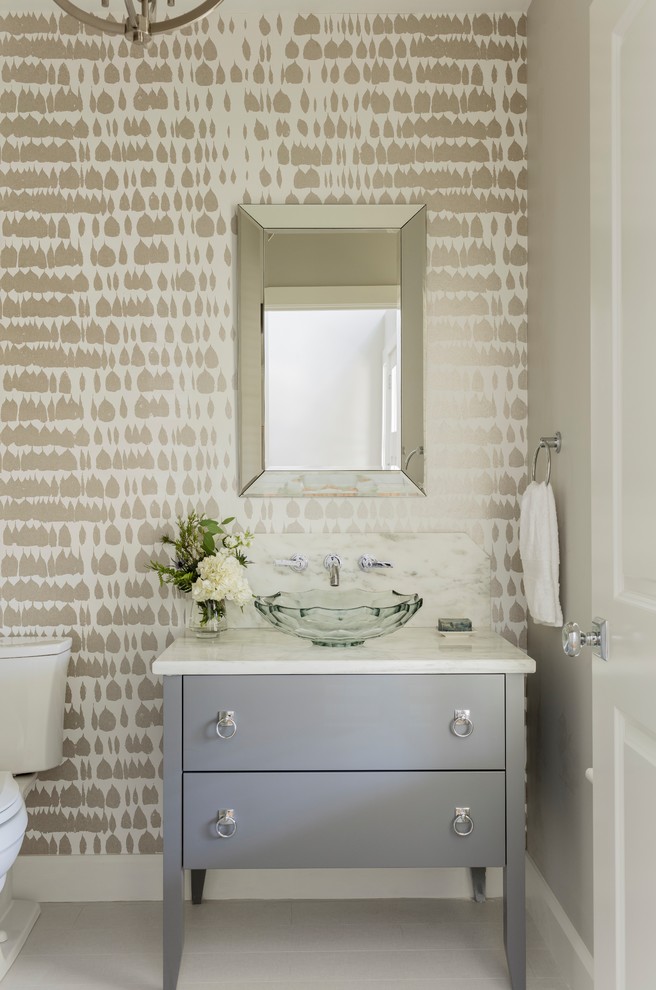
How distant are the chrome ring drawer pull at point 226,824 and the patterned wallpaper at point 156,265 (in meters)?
0.59

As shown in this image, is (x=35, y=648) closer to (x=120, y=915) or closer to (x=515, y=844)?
(x=120, y=915)

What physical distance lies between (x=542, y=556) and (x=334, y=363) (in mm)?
903

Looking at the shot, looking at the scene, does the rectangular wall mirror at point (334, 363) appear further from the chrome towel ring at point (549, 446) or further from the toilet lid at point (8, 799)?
the toilet lid at point (8, 799)

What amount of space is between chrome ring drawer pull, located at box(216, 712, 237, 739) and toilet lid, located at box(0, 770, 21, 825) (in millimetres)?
510

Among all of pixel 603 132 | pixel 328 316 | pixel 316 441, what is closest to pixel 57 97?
pixel 328 316

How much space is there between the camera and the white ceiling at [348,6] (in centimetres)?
247

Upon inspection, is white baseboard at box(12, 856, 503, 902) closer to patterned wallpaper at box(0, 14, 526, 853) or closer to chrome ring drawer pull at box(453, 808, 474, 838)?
patterned wallpaper at box(0, 14, 526, 853)

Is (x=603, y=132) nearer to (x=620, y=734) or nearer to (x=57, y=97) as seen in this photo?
(x=620, y=734)

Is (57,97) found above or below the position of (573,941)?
above

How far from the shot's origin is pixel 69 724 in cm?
254

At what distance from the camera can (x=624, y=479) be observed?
135 cm

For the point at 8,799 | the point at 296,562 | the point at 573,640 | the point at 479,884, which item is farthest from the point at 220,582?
the point at 479,884

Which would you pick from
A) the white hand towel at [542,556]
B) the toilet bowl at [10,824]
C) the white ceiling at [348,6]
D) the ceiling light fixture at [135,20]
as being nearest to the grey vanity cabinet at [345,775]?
the white hand towel at [542,556]

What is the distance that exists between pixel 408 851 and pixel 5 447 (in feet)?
5.58
